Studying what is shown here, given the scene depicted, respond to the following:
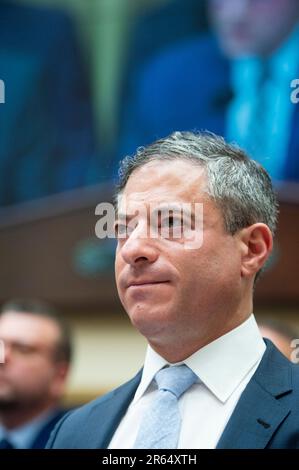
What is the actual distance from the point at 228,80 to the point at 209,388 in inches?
132

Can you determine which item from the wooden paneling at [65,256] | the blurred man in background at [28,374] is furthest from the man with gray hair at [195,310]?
the wooden paneling at [65,256]

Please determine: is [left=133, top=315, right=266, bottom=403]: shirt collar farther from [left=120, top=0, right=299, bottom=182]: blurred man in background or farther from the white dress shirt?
[left=120, top=0, right=299, bottom=182]: blurred man in background

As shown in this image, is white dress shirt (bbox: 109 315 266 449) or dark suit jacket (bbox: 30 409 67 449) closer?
white dress shirt (bbox: 109 315 266 449)

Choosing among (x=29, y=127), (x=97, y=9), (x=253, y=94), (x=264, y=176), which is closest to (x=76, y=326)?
(x=29, y=127)

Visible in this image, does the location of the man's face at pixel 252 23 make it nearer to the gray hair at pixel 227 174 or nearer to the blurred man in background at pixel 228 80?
the blurred man in background at pixel 228 80

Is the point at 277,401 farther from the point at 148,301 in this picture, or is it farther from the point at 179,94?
the point at 179,94

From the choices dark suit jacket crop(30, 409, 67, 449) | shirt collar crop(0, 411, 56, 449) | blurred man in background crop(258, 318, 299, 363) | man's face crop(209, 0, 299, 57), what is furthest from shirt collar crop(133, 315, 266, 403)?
man's face crop(209, 0, 299, 57)

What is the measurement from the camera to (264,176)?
4.52ft

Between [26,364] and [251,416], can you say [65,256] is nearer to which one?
[26,364]

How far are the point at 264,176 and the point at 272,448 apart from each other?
1.45 feet

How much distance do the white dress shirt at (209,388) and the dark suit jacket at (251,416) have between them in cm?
2

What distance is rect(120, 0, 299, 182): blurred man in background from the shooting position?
4.16 meters

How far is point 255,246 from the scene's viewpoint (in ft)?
4.36

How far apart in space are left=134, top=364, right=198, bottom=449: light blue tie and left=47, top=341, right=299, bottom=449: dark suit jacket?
7 centimetres
